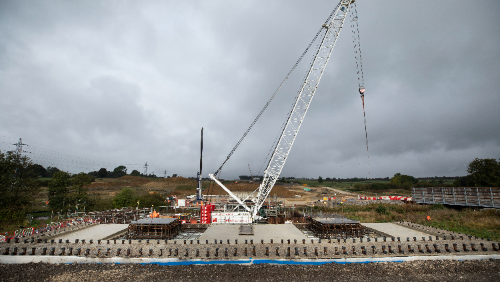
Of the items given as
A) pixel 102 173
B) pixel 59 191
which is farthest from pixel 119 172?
pixel 59 191

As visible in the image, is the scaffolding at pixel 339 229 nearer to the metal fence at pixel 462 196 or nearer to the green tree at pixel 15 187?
the metal fence at pixel 462 196

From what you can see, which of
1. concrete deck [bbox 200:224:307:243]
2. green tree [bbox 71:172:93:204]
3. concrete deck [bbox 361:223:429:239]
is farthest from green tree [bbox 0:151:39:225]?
concrete deck [bbox 361:223:429:239]

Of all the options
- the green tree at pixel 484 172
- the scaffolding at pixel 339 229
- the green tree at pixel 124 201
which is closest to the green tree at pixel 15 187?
the green tree at pixel 124 201

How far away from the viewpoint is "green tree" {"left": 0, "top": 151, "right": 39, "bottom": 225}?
88.7ft

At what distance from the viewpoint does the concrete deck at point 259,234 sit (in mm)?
14406

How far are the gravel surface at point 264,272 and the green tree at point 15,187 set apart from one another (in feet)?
72.6

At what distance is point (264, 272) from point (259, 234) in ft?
17.0

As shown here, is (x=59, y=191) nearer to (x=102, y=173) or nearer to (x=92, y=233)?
(x=92, y=233)

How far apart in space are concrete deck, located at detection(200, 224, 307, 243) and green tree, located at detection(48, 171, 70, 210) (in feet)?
114

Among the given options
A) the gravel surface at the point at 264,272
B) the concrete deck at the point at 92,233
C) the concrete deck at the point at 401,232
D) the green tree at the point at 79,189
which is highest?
the green tree at the point at 79,189

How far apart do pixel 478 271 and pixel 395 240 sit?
362 centimetres

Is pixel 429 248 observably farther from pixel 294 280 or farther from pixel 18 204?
pixel 18 204

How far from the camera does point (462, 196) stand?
3259cm

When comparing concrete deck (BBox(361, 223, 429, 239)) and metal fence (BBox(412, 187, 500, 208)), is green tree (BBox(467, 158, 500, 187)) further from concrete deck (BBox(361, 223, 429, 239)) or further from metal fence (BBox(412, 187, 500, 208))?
concrete deck (BBox(361, 223, 429, 239))
